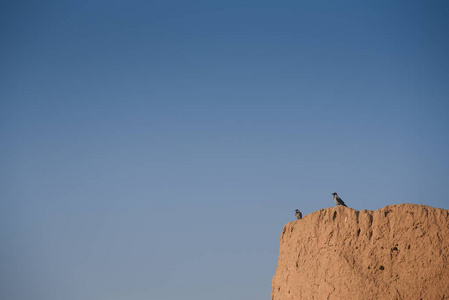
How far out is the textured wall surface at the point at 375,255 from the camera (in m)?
11.7

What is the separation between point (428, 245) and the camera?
11.8 metres

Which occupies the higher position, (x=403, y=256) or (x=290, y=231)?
(x=290, y=231)

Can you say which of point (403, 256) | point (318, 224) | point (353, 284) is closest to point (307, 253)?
point (318, 224)

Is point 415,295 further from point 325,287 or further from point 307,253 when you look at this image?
point 307,253

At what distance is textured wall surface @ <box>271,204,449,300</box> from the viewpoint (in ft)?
38.3

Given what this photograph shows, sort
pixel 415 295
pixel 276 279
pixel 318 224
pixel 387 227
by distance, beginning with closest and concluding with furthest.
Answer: pixel 415 295
pixel 387 227
pixel 318 224
pixel 276 279

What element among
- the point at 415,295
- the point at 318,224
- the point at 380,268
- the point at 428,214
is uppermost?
the point at 318,224

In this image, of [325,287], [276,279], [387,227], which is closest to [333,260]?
[325,287]

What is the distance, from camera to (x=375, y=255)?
12.4 meters

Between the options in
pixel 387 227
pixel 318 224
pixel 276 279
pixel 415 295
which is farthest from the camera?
pixel 276 279

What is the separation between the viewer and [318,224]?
14.0 m

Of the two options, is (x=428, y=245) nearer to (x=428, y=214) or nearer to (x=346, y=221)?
(x=428, y=214)

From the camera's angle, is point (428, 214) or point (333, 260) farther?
point (333, 260)

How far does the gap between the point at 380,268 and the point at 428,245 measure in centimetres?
134
